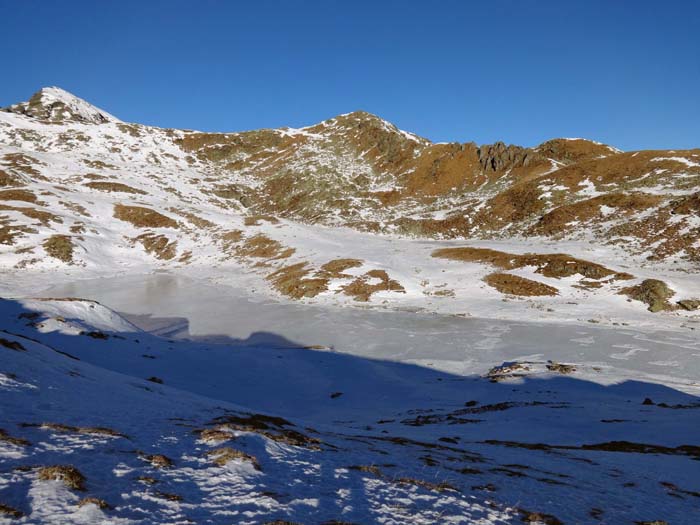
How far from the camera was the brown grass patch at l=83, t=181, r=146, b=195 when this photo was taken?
103056 mm

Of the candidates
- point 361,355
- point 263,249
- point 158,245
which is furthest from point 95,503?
point 158,245

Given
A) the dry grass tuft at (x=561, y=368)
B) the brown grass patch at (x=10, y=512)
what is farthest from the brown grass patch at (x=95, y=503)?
the dry grass tuft at (x=561, y=368)

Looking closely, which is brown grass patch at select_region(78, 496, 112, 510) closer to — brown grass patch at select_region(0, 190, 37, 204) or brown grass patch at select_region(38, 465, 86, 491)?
brown grass patch at select_region(38, 465, 86, 491)

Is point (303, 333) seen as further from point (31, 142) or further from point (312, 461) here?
point (31, 142)

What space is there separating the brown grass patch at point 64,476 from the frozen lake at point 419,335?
21371 millimetres

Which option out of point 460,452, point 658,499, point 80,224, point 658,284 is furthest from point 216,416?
point 80,224

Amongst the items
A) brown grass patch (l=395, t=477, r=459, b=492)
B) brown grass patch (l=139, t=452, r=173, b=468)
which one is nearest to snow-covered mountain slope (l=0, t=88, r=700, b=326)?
brown grass patch (l=395, t=477, r=459, b=492)

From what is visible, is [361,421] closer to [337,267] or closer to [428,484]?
[428,484]

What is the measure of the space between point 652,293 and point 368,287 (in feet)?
86.0

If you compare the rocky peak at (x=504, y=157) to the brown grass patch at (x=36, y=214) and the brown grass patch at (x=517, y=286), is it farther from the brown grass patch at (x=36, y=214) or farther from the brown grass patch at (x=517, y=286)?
the brown grass patch at (x=36, y=214)

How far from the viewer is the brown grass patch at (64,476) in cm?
584

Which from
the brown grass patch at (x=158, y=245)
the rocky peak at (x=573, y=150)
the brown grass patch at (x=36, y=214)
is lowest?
the brown grass patch at (x=158, y=245)

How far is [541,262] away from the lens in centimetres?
4900

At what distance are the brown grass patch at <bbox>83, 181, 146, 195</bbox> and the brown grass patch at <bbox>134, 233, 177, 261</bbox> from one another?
30670mm
